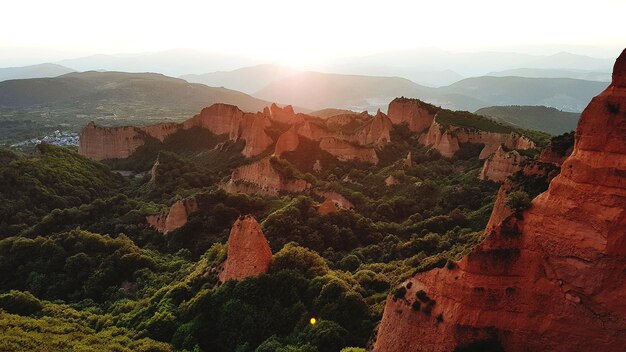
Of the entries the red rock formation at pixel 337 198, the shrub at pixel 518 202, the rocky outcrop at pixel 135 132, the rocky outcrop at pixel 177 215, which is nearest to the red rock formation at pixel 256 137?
the rocky outcrop at pixel 135 132

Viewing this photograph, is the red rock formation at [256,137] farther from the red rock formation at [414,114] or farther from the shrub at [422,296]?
the shrub at [422,296]

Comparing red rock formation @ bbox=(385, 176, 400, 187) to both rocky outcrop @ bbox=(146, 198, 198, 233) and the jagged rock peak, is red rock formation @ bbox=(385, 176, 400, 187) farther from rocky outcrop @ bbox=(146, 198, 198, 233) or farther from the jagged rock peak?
the jagged rock peak

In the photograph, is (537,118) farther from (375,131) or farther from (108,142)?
(108,142)

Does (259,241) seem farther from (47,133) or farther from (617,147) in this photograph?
(47,133)

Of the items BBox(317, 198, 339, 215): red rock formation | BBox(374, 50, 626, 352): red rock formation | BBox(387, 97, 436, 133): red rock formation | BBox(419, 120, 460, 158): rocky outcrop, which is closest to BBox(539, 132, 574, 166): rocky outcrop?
BBox(374, 50, 626, 352): red rock formation

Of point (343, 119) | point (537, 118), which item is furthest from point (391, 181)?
point (537, 118)

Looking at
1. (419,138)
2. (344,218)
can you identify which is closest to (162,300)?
(344,218)
